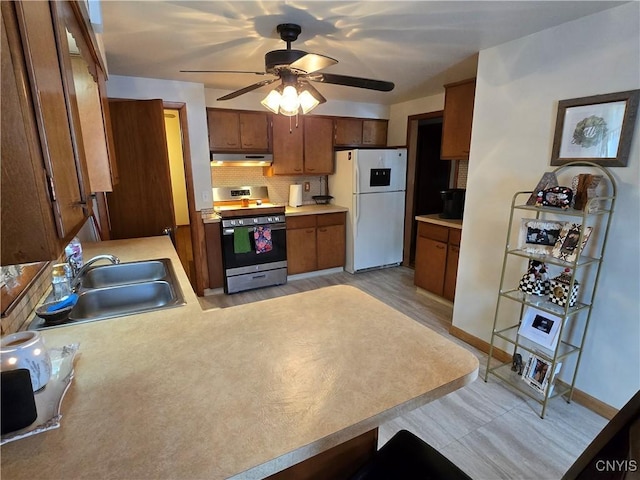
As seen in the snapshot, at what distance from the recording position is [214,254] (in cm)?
369

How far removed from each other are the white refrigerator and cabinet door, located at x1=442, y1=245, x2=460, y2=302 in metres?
1.28

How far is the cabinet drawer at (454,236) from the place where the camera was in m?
3.15

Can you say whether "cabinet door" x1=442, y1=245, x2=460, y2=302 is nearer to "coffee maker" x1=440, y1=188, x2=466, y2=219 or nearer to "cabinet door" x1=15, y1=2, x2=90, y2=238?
"coffee maker" x1=440, y1=188, x2=466, y2=219

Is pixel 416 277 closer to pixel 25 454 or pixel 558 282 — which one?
pixel 558 282

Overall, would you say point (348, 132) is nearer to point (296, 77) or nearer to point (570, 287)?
point (296, 77)

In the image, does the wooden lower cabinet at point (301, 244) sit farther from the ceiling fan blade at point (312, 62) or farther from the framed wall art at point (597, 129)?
the framed wall art at point (597, 129)

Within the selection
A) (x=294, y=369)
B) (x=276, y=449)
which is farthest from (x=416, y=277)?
(x=276, y=449)

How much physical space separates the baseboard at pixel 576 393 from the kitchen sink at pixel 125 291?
234 cm

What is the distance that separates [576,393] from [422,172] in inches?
129

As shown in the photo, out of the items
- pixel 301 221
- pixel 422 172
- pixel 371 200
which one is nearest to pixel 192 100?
pixel 301 221

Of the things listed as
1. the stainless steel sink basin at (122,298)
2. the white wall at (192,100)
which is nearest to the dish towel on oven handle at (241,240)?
the white wall at (192,100)

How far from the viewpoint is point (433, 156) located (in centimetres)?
471

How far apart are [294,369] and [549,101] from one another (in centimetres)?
224

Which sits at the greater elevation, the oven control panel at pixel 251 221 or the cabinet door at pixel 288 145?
the cabinet door at pixel 288 145
